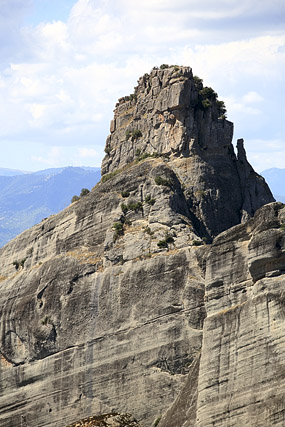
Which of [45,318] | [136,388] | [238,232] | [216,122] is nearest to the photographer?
[238,232]

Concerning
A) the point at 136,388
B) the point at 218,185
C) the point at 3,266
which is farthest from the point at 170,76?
the point at 136,388

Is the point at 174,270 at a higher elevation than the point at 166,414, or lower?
higher

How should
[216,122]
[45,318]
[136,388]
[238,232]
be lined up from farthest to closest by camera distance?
1. [216,122]
2. [45,318]
3. [136,388]
4. [238,232]

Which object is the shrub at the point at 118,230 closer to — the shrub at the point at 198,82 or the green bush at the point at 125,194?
the green bush at the point at 125,194

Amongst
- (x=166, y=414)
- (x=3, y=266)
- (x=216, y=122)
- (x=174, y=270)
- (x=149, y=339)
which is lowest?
(x=166, y=414)

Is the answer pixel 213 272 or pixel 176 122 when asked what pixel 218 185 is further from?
pixel 213 272

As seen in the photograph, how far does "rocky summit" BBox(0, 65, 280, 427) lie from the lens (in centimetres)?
7169

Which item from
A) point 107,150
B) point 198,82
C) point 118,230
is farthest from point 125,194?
point 198,82

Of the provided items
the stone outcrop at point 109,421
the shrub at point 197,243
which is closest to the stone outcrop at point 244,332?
the stone outcrop at point 109,421

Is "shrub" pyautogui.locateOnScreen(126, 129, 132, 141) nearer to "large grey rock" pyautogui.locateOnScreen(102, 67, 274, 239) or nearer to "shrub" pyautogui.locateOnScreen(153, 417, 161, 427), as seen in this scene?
"large grey rock" pyautogui.locateOnScreen(102, 67, 274, 239)

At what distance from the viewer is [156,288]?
278ft

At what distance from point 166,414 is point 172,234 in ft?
53.2

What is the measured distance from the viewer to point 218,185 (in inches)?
3831

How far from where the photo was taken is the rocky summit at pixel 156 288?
235 ft
